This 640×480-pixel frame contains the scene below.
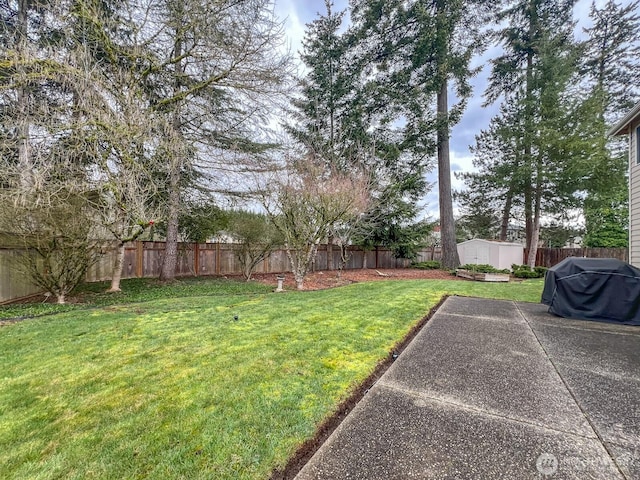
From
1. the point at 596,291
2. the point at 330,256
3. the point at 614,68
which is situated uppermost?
Answer: the point at 614,68

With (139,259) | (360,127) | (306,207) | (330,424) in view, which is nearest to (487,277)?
(306,207)

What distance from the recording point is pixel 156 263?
33.1 ft

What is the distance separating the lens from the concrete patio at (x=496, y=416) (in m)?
1.64

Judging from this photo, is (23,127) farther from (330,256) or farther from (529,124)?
(529,124)

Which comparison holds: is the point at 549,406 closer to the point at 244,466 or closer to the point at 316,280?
the point at 244,466

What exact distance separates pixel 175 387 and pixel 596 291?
6.40m

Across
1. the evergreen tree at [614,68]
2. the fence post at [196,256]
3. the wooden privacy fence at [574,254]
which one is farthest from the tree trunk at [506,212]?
the fence post at [196,256]

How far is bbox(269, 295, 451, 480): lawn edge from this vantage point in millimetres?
1591

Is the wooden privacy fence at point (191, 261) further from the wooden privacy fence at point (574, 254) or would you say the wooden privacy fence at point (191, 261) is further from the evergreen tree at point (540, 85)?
the wooden privacy fence at point (574, 254)

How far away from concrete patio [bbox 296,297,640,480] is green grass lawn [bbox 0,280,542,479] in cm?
34

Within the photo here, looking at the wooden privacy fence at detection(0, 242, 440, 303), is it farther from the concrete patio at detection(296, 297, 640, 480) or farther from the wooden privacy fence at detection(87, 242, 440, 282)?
the concrete patio at detection(296, 297, 640, 480)

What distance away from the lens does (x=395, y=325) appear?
430 cm

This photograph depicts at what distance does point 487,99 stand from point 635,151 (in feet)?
41.3

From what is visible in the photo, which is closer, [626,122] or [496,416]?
[496,416]
